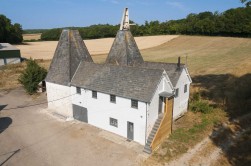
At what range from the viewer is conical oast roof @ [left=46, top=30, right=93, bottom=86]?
984 inches

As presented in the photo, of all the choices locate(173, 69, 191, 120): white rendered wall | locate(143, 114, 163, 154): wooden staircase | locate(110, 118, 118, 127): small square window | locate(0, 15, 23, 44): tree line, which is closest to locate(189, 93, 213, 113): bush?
locate(173, 69, 191, 120): white rendered wall

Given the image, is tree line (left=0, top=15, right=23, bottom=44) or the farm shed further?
tree line (left=0, top=15, right=23, bottom=44)

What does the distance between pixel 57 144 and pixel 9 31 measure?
79708 millimetres

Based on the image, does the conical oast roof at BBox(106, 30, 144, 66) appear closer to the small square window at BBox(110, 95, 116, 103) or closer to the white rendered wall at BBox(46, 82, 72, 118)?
the small square window at BBox(110, 95, 116, 103)

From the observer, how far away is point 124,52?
25172 millimetres

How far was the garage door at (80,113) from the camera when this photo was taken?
78.3 feet

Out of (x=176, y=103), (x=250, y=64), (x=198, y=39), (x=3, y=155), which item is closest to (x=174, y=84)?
(x=176, y=103)

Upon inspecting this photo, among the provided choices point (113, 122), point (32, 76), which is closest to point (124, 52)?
point (113, 122)

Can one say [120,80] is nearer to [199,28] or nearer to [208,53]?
[208,53]

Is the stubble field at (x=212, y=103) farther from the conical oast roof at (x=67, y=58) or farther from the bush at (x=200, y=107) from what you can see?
the conical oast roof at (x=67, y=58)

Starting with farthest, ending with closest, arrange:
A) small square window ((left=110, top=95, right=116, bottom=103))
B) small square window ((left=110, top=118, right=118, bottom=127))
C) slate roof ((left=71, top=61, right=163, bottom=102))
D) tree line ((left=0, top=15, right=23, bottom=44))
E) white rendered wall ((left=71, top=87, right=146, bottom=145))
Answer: tree line ((left=0, top=15, right=23, bottom=44)) → small square window ((left=110, top=118, right=118, bottom=127)) → small square window ((left=110, top=95, right=116, bottom=103)) → white rendered wall ((left=71, top=87, right=146, bottom=145)) → slate roof ((left=71, top=61, right=163, bottom=102))

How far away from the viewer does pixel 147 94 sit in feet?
61.3

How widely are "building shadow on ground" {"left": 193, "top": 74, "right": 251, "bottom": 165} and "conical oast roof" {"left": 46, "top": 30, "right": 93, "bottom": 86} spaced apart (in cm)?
1569

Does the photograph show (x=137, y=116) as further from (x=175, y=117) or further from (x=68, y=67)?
(x=68, y=67)
